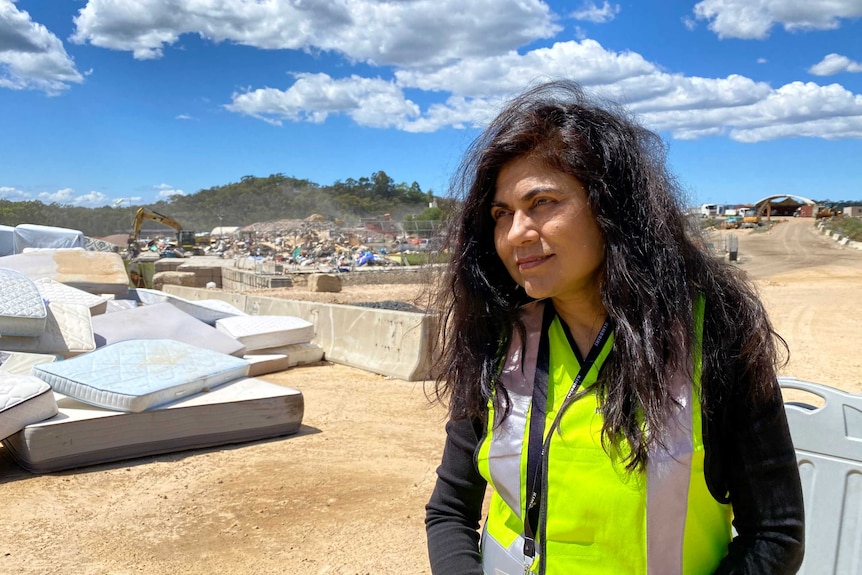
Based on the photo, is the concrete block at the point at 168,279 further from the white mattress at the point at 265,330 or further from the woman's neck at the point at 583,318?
the woman's neck at the point at 583,318

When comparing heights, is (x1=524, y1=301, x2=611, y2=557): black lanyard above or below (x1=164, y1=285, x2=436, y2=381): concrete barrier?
above

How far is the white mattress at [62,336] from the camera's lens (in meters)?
6.16

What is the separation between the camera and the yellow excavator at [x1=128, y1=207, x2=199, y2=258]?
3526 centimetres

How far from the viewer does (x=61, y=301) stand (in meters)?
7.53

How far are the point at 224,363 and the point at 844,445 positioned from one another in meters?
4.53

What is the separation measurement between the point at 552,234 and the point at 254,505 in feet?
11.3

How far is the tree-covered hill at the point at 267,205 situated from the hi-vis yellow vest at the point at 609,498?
2984 inches

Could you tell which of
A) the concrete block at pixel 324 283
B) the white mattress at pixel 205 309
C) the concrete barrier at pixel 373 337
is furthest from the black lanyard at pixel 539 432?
the concrete block at pixel 324 283

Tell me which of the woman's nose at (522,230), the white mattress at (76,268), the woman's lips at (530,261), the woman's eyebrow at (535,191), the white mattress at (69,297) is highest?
the woman's eyebrow at (535,191)

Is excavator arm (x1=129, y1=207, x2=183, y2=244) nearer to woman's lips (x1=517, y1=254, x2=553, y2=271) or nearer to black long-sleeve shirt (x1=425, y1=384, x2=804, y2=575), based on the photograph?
woman's lips (x1=517, y1=254, x2=553, y2=271)

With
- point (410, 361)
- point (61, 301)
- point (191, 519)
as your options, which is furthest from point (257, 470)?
point (61, 301)

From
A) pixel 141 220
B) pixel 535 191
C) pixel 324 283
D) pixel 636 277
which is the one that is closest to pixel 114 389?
pixel 535 191

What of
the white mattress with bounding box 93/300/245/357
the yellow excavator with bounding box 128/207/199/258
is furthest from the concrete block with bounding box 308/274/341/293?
the yellow excavator with bounding box 128/207/199/258

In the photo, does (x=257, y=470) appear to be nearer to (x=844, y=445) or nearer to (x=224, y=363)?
(x=224, y=363)
